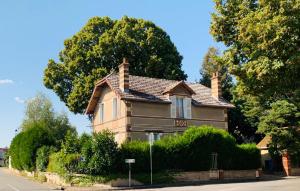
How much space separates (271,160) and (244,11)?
99.7 feet

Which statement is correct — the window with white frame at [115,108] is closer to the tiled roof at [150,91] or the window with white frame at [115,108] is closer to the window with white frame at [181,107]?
the tiled roof at [150,91]

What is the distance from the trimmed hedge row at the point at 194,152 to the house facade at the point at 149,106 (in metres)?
3.73

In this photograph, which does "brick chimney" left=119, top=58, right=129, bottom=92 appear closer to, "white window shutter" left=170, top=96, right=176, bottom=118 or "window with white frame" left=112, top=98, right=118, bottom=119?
"window with white frame" left=112, top=98, right=118, bottom=119

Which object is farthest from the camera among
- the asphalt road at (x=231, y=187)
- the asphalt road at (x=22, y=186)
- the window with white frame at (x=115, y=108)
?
the window with white frame at (x=115, y=108)

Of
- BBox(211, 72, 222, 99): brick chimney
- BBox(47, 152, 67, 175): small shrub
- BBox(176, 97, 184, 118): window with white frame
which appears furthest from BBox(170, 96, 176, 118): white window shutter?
BBox(47, 152, 67, 175): small shrub

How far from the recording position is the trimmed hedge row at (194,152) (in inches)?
1268

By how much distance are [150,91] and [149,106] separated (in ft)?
6.18

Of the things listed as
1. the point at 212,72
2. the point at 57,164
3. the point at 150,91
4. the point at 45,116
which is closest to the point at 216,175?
the point at 150,91

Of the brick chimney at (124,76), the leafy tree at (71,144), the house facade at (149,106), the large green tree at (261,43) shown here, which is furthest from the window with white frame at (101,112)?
the large green tree at (261,43)

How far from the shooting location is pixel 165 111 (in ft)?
128

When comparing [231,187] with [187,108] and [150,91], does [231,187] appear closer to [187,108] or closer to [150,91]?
[187,108]

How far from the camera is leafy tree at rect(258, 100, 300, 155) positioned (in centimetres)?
4150

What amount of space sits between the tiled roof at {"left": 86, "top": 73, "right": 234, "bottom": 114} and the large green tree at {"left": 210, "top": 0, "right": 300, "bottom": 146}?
17139 millimetres

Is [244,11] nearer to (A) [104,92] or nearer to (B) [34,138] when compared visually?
(A) [104,92]
